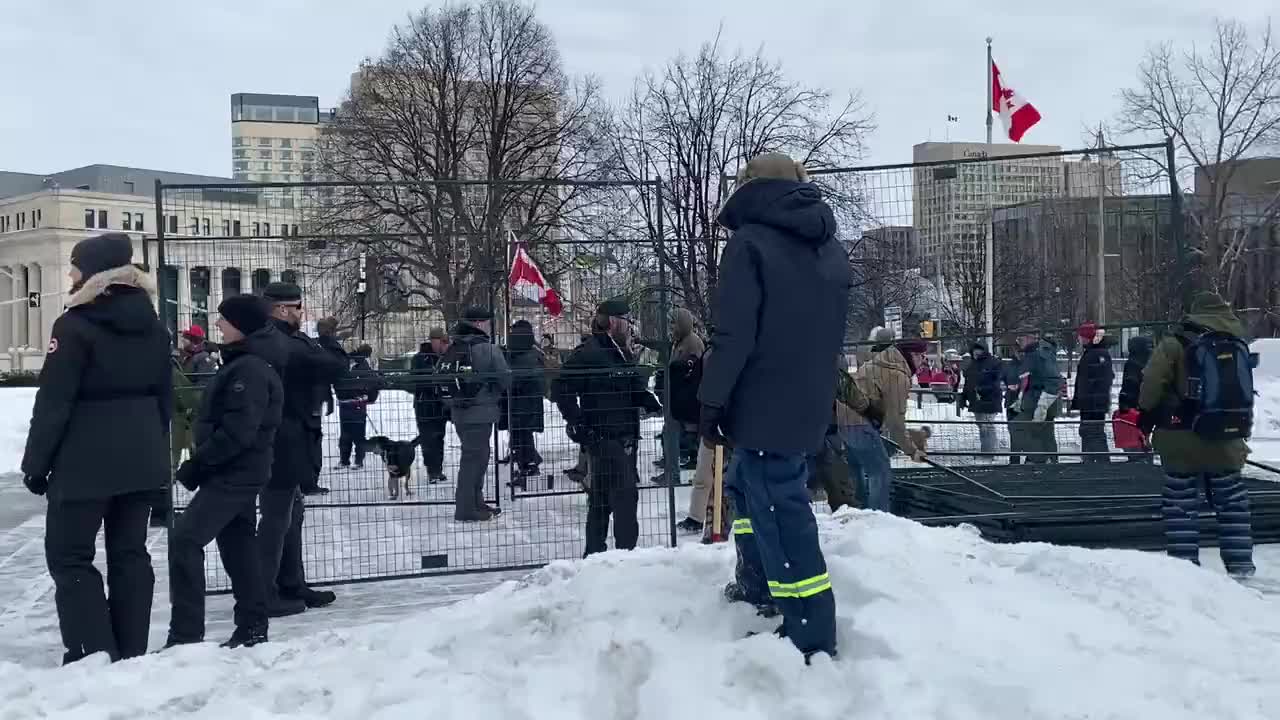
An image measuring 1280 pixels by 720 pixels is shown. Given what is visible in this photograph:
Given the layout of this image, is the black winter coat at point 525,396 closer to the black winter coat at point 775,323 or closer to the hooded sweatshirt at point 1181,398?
the black winter coat at point 775,323

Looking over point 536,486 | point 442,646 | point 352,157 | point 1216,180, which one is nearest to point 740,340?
point 442,646

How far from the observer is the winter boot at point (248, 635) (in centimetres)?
630

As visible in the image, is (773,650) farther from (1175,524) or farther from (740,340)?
(1175,524)

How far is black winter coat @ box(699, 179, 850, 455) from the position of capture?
4.84 m

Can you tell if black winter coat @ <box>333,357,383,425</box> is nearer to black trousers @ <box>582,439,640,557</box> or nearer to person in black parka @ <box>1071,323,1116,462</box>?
black trousers @ <box>582,439,640,557</box>

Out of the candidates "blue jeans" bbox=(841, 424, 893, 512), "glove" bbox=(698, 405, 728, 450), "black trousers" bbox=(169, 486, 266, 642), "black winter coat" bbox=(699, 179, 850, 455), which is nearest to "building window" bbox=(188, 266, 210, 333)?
"black trousers" bbox=(169, 486, 266, 642)

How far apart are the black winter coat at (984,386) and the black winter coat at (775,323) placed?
10.2 meters

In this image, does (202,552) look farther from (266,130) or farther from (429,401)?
(266,130)

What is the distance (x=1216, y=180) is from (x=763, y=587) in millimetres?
42966

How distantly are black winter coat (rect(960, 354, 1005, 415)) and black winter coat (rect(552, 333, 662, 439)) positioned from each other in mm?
7520

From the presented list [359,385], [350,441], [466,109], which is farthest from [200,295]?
[466,109]

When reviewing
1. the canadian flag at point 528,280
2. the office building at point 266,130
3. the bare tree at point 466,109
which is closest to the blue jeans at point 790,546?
the canadian flag at point 528,280

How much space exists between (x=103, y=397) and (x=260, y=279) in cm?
228

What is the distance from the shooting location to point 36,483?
5500 mm
